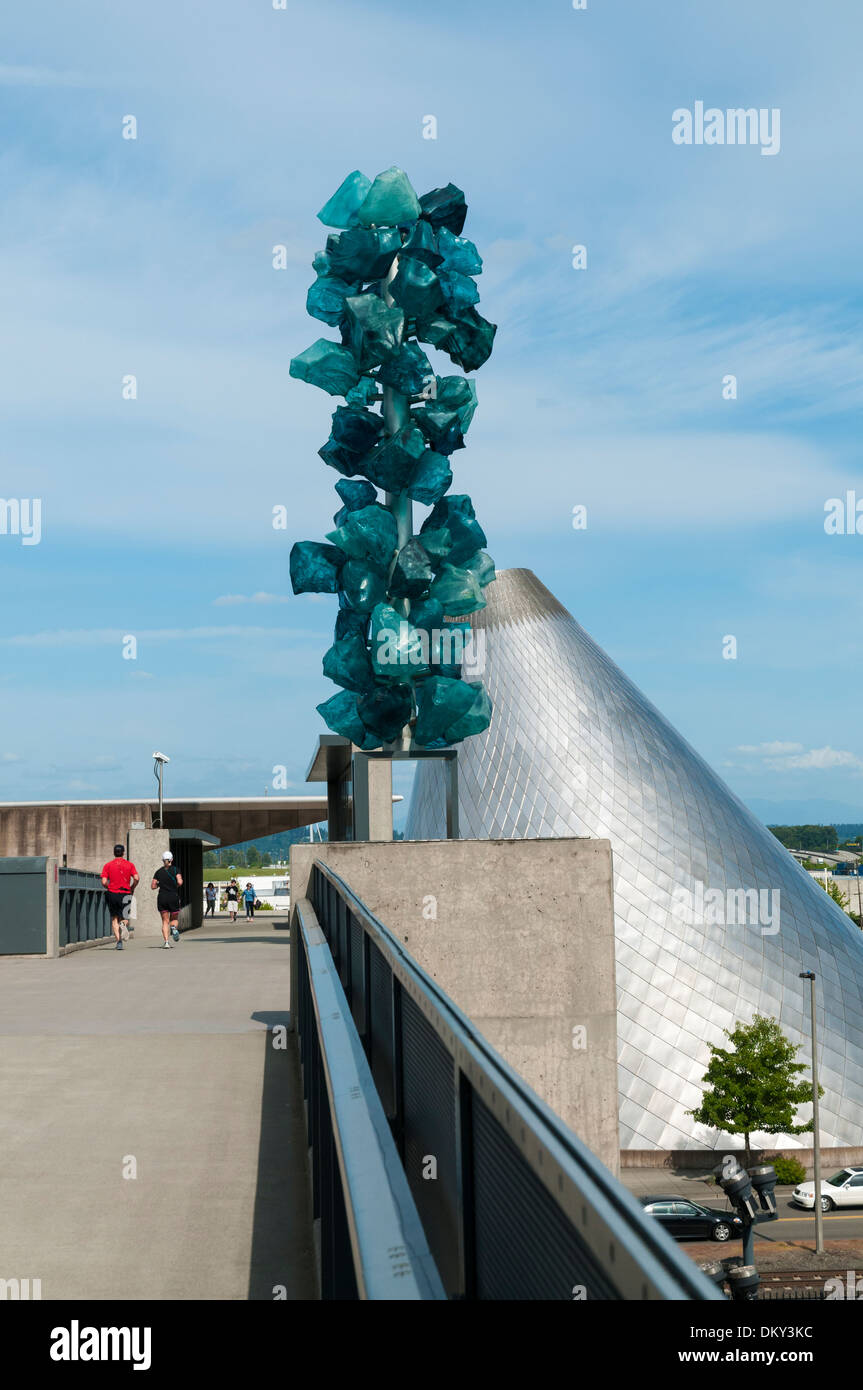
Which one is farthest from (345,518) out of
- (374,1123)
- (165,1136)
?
(374,1123)

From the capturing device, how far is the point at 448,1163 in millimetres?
2844

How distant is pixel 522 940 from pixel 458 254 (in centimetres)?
1164

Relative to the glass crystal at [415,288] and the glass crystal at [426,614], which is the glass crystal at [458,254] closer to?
the glass crystal at [415,288]

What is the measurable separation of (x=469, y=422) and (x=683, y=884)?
2738 cm


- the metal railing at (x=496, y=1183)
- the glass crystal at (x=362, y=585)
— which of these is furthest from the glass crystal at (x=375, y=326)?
the metal railing at (x=496, y=1183)

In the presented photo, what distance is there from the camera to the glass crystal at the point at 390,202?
1866 centimetres

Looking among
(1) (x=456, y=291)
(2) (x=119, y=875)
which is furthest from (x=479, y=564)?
(2) (x=119, y=875)

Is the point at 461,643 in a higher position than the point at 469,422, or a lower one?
lower

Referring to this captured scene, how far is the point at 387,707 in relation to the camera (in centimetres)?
1942

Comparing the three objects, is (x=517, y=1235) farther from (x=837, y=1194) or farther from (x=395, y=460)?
(x=837, y=1194)

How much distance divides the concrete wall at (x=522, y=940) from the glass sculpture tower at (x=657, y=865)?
2795 cm
